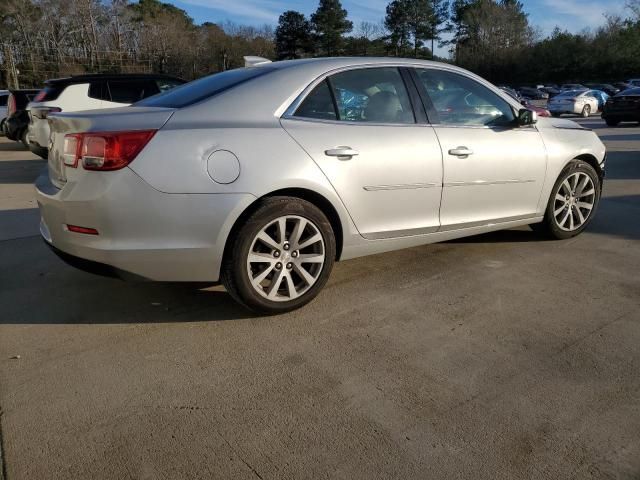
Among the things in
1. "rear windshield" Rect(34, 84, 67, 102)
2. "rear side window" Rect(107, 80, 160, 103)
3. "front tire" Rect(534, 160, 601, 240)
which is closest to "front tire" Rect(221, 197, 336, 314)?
"front tire" Rect(534, 160, 601, 240)

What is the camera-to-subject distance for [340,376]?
273cm

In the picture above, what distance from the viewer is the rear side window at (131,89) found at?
10109mm

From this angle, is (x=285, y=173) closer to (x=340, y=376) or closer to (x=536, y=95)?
(x=340, y=376)

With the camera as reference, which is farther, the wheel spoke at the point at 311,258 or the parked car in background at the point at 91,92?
the parked car in background at the point at 91,92

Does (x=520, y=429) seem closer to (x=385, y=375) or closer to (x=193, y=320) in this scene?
(x=385, y=375)

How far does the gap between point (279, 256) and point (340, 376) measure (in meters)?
0.91

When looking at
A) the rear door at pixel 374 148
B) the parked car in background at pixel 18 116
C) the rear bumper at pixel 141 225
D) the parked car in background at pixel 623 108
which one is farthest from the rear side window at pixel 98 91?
the parked car in background at pixel 623 108

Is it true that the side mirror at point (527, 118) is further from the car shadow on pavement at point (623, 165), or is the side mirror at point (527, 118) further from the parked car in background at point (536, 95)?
the parked car in background at point (536, 95)

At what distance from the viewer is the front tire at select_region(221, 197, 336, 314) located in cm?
318

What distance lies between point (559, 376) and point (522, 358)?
223 mm

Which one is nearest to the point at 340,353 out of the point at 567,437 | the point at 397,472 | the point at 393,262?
A: the point at 397,472

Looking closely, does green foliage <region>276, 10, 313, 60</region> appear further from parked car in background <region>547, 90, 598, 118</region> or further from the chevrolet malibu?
the chevrolet malibu

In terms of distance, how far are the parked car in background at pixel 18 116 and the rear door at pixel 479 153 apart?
11.4 metres

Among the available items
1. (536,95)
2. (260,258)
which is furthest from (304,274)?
(536,95)
